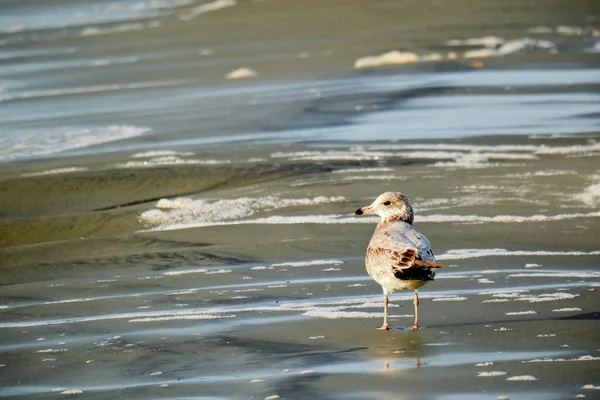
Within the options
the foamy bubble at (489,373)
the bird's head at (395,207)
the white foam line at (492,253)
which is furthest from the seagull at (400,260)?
the white foam line at (492,253)

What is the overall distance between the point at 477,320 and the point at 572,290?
0.90 metres

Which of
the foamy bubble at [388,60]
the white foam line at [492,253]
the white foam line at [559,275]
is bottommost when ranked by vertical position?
the white foam line at [492,253]

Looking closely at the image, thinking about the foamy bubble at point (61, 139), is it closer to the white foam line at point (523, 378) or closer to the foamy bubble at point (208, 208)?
the foamy bubble at point (208, 208)

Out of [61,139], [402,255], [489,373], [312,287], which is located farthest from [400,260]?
[61,139]

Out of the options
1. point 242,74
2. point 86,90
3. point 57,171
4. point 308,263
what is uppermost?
point 242,74

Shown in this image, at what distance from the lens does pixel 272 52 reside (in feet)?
67.6

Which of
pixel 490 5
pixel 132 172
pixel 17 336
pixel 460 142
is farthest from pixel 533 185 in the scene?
pixel 490 5

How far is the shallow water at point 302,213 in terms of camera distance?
21.1ft

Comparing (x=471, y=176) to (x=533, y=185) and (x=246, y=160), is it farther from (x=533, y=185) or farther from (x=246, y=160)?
(x=246, y=160)

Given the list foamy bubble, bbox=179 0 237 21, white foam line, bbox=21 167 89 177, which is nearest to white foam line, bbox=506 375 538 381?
white foam line, bbox=21 167 89 177

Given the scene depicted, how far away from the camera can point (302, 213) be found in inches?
412

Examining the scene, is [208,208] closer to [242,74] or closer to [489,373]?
[489,373]

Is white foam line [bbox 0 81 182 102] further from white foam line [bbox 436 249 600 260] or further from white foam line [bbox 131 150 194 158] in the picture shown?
white foam line [bbox 436 249 600 260]

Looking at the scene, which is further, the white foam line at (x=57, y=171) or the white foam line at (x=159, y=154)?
the white foam line at (x=159, y=154)
